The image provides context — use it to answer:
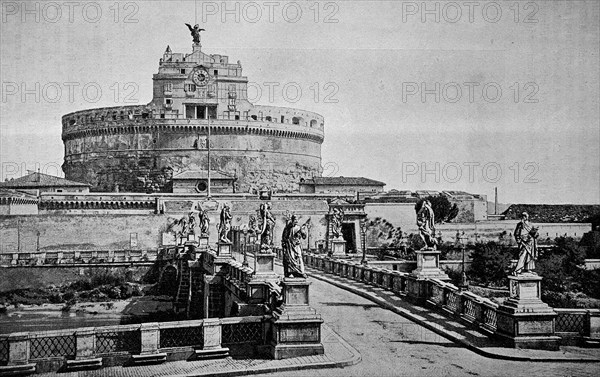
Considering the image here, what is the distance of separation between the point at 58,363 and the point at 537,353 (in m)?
7.47

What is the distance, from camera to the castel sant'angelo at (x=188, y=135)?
6381 centimetres

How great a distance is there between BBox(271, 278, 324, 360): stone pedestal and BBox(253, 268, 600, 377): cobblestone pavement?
0.71 metres

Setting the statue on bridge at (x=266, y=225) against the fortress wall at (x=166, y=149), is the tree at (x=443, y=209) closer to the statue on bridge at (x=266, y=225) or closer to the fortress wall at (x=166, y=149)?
the fortress wall at (x=166, y=149)

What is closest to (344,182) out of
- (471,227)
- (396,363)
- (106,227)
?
(471,227)

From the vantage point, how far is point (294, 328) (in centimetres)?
1050

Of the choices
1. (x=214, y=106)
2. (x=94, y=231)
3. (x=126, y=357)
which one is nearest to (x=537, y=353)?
(x=126, y=357)

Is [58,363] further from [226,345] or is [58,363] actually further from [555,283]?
[555,283]

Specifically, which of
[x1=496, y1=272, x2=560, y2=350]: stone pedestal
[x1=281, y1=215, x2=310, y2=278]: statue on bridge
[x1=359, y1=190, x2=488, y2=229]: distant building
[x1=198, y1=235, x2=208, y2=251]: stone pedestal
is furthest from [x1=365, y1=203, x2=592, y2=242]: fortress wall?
[x1=281, y1=215, x2=310, y2=278]: statue on bridge

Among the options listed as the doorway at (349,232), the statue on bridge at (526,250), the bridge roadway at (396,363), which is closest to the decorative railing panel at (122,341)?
the bridge roadway at (396,363)

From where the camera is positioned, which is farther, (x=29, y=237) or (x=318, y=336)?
(x=29, y=237)

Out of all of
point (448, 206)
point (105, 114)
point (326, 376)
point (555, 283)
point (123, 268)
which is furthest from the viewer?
point (105, 114)

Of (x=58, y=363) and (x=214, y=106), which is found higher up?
(x=214, y=106)

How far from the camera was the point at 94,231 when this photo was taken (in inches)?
1790

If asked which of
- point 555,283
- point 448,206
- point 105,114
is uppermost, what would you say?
point 105,114
